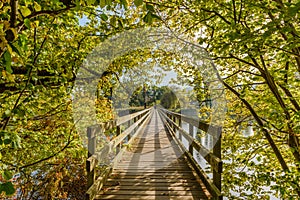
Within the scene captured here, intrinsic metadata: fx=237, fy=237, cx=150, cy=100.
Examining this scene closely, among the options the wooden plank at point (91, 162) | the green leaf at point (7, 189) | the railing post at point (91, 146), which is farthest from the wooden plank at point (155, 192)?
the green leaf at point (7, 189)

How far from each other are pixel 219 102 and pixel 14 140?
5.23 m

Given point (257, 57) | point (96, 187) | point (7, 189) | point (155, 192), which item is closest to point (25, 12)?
point (7, 189)

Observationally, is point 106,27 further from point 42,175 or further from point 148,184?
point 42,175

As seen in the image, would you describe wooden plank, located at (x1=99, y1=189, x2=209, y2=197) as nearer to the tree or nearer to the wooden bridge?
the wooden bridge

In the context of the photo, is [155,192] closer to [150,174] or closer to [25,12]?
[150,174]

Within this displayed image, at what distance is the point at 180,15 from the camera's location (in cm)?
471

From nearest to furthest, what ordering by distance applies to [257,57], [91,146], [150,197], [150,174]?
[91,146] → [150,197] → [150,174] → [257,57]

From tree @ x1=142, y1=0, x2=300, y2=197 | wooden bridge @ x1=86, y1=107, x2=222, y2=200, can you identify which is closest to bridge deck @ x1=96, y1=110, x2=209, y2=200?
wooden bridge @ x1=86, y1=107, x2=222, y2=200

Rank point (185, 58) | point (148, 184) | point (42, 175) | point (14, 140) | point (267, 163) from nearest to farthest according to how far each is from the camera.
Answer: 1. point (14, 140)
2. point (148, 184)
3. point (267, 163)
4. point (185, 58)
5. point (42, 175)

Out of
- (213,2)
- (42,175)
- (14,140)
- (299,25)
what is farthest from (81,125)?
(299,25)

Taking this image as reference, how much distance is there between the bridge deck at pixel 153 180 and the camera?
3215 millimetres

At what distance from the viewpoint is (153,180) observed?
385 centimetres

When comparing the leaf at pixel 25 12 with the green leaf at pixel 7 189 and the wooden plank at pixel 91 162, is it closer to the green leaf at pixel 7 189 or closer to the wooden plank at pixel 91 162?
the green leaf at pixel 7 189

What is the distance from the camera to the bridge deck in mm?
3215
